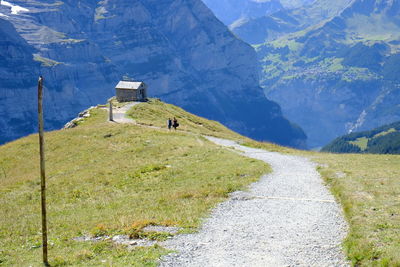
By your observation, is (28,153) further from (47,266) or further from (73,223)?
(47,266)

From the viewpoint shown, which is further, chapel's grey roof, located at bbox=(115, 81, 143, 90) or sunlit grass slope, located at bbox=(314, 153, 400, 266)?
chapel's grey roof, located at bbox=(115, 81, 143, 90)

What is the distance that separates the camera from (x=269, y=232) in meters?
22.5

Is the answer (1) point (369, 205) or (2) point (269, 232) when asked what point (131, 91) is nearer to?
(1) point (369, 205)

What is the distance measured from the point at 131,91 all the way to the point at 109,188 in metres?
87.5

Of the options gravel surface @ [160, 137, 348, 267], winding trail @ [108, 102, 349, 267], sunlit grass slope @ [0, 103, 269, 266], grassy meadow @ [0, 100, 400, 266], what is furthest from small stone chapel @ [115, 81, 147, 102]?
gravel surface @ [160, 137, 348, 267]

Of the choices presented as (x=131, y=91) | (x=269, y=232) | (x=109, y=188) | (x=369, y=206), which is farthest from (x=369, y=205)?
(x=131, y=91)

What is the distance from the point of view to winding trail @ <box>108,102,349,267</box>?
18906 mm

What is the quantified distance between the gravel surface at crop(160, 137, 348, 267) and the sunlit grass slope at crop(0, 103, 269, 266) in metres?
1.28

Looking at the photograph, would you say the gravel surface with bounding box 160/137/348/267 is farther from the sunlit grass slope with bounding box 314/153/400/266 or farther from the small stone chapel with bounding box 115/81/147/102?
the small stone chapel with bounding box 115/81/147/102

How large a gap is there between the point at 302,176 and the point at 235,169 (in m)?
6.02

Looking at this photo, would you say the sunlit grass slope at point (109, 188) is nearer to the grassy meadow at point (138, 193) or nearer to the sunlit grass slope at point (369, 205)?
the grassy meadow at point (138, 193)

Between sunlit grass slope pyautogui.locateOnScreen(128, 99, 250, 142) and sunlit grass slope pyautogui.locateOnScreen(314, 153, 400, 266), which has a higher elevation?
sunlit grass slope pyautogui.locateOnScreen(128, 99, 250, 142)

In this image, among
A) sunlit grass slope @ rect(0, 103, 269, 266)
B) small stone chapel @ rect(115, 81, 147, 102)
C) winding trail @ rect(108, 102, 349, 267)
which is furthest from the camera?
small stone chapel @ rect(115, 81, 147, 102)

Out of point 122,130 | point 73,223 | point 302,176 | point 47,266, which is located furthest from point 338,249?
point 122,130
